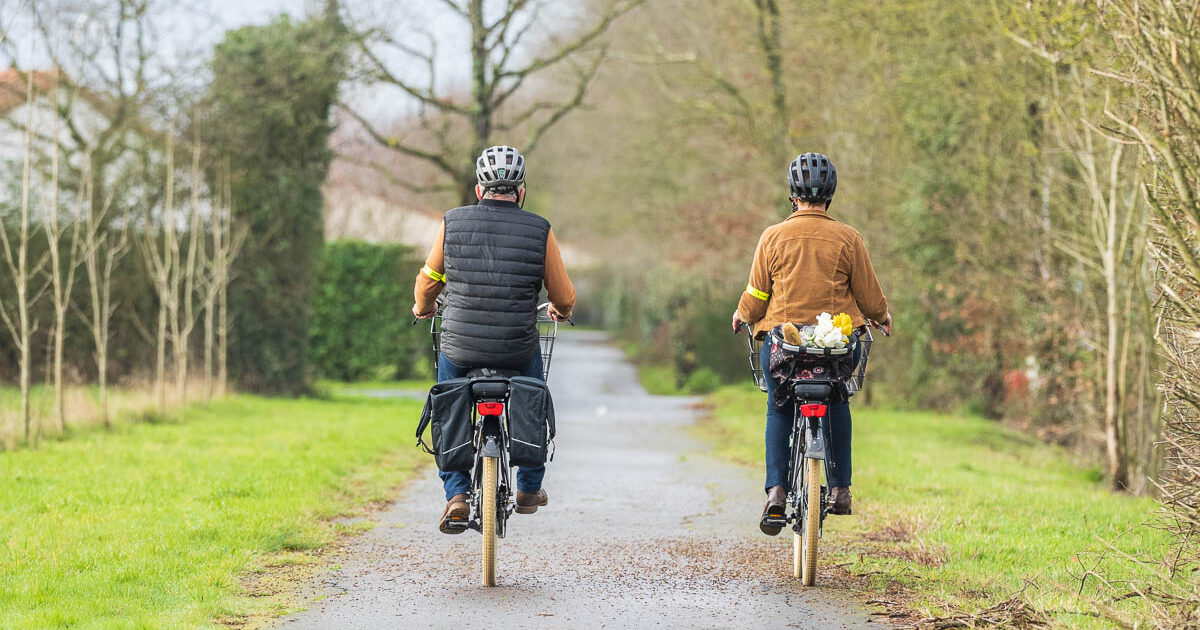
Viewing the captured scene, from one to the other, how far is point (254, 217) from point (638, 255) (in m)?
25.3

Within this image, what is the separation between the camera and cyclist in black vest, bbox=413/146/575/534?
6125mm

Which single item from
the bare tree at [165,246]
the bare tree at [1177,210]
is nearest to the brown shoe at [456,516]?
the bare tree at [1177,210]

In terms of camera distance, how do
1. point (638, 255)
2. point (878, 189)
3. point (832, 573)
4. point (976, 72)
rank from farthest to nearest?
point (638, 255), point (878, 189), point (976, 72), point (832, 573)

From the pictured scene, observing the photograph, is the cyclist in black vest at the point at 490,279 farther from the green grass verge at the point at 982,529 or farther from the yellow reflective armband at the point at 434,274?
the green grass verge at the point at 982,529

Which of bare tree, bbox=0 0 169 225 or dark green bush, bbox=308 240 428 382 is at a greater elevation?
bare tree, bbox=0 0 169 225

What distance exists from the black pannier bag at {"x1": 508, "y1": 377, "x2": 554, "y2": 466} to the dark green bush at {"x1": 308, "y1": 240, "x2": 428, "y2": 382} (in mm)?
21248

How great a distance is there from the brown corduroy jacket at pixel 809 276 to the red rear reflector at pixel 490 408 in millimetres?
1289

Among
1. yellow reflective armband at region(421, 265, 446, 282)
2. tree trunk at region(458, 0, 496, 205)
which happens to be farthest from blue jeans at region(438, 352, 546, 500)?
tree trunk at region(458, 0, 496, 205)

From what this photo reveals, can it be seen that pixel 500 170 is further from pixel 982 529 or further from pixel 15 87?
pixel 15 87

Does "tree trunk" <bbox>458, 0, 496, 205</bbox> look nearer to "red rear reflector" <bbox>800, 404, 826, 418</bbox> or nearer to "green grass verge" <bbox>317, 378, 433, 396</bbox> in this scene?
"green grass verge" <bbox>317, 378, 433, 396</bbox>

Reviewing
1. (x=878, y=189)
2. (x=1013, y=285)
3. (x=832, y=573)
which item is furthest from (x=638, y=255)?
(x=832, y=573)

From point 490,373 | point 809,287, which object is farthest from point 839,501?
point 490,373

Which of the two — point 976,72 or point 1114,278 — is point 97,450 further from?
point 976,72

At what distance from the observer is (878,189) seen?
64.4 ft
